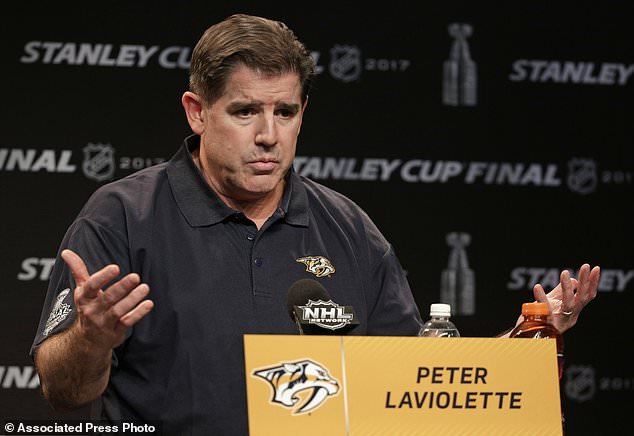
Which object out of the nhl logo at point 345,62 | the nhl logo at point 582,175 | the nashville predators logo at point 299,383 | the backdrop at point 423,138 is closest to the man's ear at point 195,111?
the nashville predators logo at point 299,383

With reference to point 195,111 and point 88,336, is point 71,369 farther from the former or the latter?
point 195,111

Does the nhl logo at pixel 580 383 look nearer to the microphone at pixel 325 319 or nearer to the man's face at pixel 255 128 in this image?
the man's face at pixel 255 128

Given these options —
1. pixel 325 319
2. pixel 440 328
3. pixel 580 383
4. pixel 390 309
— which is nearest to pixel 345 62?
pixel 580 383

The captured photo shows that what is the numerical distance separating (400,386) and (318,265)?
0.75 meters

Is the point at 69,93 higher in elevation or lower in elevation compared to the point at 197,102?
higher

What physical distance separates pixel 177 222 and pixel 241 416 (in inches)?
17.8

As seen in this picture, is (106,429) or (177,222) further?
(177,222)

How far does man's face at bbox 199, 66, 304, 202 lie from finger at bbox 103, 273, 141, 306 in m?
0.61

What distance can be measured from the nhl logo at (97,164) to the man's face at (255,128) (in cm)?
156

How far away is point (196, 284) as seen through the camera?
2041mm

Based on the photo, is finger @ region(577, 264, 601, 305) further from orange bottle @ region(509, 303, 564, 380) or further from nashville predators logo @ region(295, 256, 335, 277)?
nashville predators logo @ region(295, 256, 335, 277)

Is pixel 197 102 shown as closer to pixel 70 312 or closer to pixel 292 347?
A: pixel 70 312

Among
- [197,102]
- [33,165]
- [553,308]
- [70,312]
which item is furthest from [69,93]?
[553,308]

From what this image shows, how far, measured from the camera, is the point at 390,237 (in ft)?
12.6
